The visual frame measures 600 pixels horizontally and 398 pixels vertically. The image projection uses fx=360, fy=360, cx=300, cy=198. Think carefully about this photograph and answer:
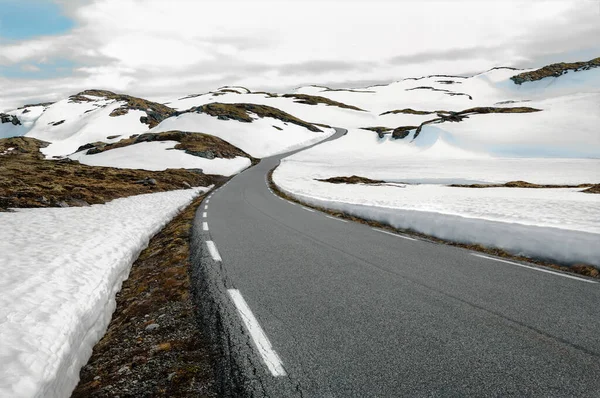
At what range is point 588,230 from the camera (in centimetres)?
704

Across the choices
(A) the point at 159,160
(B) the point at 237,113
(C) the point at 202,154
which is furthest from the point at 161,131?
(A) the point at 159,160

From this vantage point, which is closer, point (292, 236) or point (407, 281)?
point (407, 281)

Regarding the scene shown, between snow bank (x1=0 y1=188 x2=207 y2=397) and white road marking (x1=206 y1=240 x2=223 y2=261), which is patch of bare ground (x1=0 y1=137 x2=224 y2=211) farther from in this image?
white road marking (x1=206 y1=240 x2=223 y2=261)

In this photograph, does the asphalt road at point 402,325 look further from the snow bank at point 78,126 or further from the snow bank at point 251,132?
the snow bank at point 78,126

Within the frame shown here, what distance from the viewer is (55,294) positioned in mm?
5367

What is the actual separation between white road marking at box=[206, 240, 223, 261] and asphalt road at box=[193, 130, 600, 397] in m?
0.11

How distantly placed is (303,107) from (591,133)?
10037 centimetres

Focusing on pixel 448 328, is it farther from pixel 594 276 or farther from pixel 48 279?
pixel 48 279

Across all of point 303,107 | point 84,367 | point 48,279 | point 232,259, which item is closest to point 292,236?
point 232,259

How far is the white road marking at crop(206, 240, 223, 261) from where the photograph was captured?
7.89m

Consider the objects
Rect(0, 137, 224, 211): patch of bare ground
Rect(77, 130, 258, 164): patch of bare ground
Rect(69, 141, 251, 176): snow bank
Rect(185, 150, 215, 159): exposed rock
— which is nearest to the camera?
Rect(0, 137, 224, 211): patch of bare ground

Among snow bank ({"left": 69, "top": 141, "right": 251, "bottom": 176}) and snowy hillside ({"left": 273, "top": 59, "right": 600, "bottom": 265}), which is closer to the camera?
snowy hillside ({"left": 273, "top": 59, "right": 600, "bottom": 265})

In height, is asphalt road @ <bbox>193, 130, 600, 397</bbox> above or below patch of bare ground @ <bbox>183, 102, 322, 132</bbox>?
below

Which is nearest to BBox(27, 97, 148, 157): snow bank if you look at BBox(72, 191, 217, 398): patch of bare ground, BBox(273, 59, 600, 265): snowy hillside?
BBox(273, 59, 600, 265): snowy hillside
